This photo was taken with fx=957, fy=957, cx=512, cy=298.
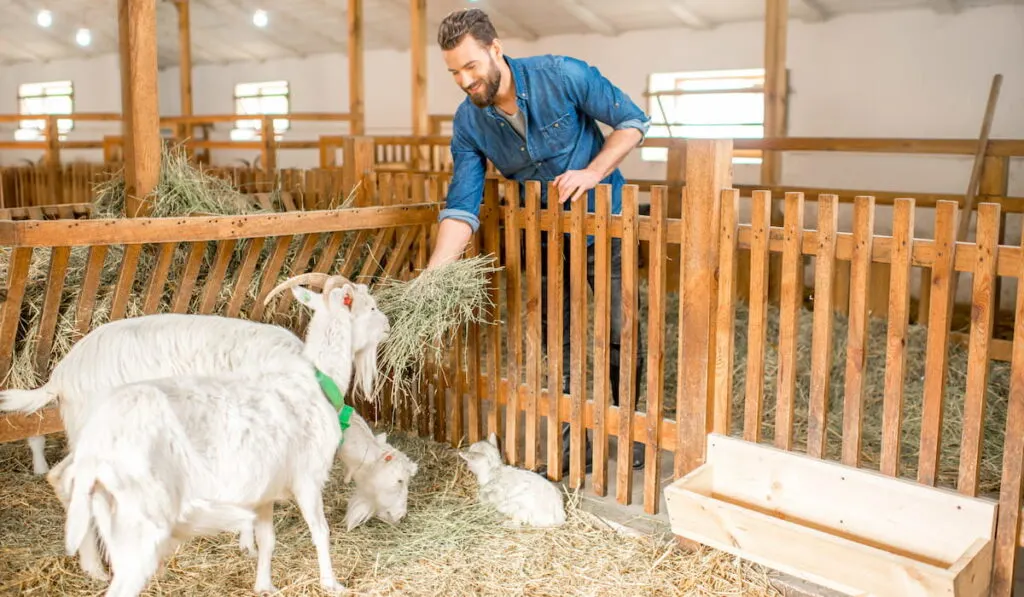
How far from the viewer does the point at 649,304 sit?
130 inches

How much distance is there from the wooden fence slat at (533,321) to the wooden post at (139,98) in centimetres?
151

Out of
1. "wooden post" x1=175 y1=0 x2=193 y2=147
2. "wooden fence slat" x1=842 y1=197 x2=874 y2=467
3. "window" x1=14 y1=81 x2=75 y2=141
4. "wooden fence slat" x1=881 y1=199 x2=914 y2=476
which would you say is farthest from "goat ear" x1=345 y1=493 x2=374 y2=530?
"window" x1=14 y1=81 x2=75 y2=141

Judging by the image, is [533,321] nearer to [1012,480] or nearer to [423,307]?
[423,307]

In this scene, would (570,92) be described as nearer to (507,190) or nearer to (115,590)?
(507,190)

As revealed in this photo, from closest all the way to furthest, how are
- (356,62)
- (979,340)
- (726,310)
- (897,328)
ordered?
1. (979,340)
2. (897,328)
3. (726,310)
4. (356,62)

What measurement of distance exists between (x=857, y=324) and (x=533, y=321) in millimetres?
1368

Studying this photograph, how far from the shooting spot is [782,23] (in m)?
8.79

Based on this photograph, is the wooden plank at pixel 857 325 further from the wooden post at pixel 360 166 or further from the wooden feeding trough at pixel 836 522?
the wooden post at pixel 360 166

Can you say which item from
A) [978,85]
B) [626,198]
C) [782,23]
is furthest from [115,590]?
[978,85]

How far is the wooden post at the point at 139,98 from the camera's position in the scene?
363cm

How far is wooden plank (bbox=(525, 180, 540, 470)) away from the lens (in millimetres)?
3682

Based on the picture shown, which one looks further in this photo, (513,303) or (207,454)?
(513,303)

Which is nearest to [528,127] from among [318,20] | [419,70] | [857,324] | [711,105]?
[857,324]

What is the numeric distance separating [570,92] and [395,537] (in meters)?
1.74
